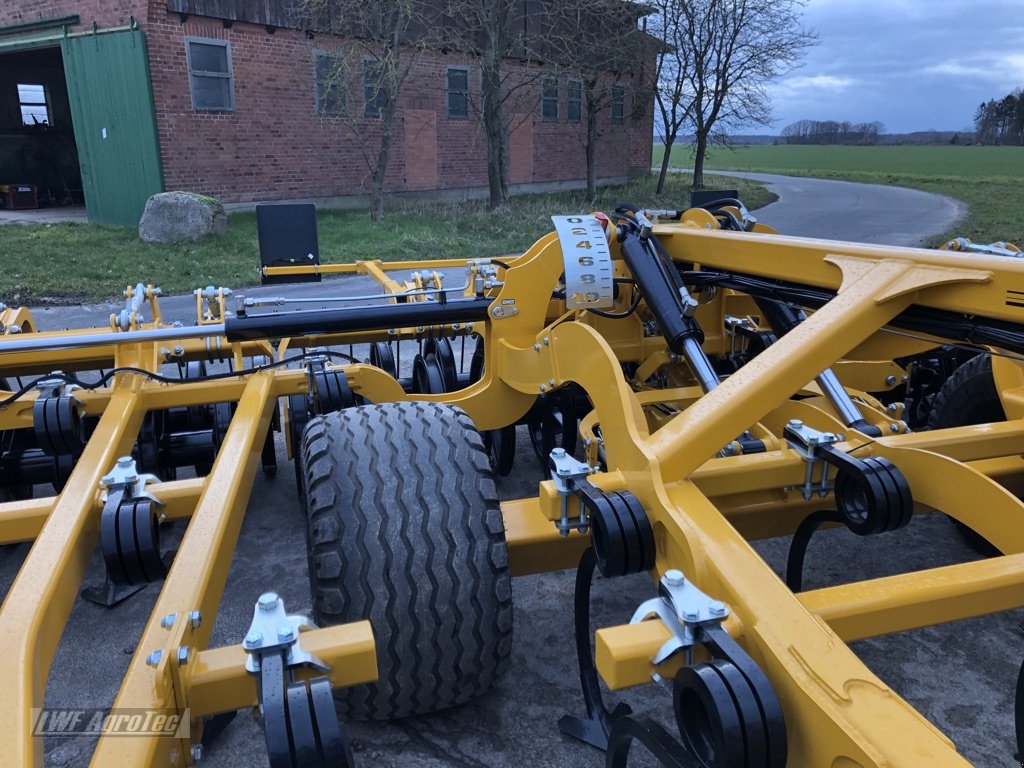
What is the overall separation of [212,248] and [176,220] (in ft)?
3.63

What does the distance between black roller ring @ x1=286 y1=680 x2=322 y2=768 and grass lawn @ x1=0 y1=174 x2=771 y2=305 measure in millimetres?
9714

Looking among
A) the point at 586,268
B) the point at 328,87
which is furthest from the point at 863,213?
the point at 586,268

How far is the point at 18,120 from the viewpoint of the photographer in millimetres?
22781

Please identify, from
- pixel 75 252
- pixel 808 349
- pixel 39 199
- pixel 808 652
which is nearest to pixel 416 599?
pixel 808 652

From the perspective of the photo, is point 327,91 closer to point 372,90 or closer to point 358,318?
point 372,90

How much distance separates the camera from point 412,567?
7.06 feet

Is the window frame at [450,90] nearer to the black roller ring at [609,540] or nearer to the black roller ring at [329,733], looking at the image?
the black roller ring at [609,540]

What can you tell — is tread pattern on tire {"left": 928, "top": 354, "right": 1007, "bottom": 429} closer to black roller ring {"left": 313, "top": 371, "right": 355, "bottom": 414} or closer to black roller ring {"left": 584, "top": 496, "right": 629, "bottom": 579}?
black roller ring {"left": 584, "top": 496, "right": 629, "bottom": 579}

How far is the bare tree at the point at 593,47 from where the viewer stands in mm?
18750

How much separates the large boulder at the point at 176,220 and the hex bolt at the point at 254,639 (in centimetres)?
1305

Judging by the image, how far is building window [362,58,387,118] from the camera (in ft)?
56.2

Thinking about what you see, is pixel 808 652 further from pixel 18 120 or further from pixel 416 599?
pixel 18 120

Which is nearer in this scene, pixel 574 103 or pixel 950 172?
pixel 574 103

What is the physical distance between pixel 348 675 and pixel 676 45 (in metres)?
26.4
